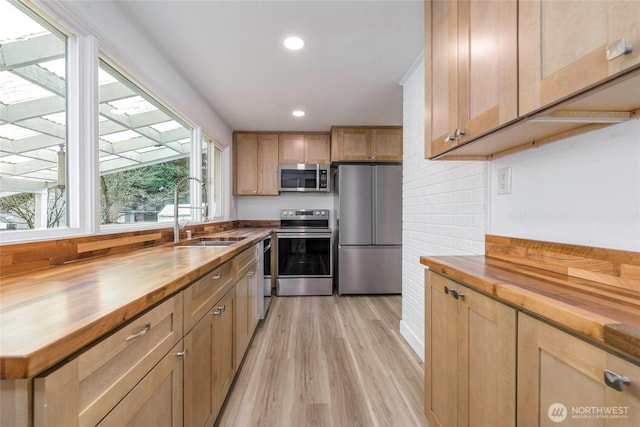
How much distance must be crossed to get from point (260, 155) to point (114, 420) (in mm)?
3920

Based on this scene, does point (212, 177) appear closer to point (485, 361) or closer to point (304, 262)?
point (304, 262)

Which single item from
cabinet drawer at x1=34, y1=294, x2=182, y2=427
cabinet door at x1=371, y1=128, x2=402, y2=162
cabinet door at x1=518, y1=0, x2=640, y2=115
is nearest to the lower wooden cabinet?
cabinet drawer at x1=34, y1=294, x2=182, y2=427

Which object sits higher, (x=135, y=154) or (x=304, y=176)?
(x=304, y=176)

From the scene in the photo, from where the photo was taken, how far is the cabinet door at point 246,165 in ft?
14.2

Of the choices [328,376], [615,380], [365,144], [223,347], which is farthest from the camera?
[365,144]

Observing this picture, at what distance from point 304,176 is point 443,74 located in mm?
3043

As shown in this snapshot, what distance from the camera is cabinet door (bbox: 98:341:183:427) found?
72cm

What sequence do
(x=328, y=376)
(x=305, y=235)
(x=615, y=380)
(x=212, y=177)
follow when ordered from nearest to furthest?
(x=615, y=380)
(x=328, y=376)
(x=212, y=177)
(x=305, y=235)

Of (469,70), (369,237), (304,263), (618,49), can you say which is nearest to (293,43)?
(469,70)

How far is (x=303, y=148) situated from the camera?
4.35 m

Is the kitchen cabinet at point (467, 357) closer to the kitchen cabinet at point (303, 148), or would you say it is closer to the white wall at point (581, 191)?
the white wall at point (581, 191)

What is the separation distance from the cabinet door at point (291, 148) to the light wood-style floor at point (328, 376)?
226cm

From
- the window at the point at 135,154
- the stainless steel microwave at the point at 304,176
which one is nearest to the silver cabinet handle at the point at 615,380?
the window at the point at 135,154

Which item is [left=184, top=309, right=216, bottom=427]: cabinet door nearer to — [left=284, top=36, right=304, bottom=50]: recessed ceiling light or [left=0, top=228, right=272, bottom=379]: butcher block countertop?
[left=0, top=228, right=272, bottom=379]: butcher block countertop
